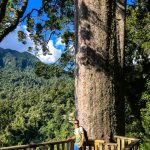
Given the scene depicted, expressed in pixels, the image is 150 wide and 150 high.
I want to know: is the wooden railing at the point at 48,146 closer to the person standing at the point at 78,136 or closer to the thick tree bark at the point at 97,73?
the person standing at the point at 78,136

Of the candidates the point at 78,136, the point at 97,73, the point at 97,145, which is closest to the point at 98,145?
the point at 97,145

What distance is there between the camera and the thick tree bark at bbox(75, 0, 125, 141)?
27.4 ft

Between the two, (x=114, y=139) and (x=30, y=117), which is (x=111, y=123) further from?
(x=30, y=117)

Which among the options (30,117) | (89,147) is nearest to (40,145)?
(89,147)

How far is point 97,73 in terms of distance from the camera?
8.38 metres

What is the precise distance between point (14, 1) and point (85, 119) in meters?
6.54

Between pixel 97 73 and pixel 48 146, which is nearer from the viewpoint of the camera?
pixel 48 146

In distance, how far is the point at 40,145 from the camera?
23.1 ft

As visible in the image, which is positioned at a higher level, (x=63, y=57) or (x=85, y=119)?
(x=63, y=57)

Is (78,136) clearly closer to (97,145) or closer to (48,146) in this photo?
(97,145)

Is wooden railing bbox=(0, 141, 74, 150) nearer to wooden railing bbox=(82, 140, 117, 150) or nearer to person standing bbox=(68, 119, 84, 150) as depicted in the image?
person standing bbox=(68, 119, 84, 150)

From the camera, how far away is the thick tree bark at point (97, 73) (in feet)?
27.4

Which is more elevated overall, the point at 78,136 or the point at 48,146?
the point at 78,136

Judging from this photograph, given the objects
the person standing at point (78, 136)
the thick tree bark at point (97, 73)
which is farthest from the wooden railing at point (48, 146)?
the thick tree bark at point (97, 73)
